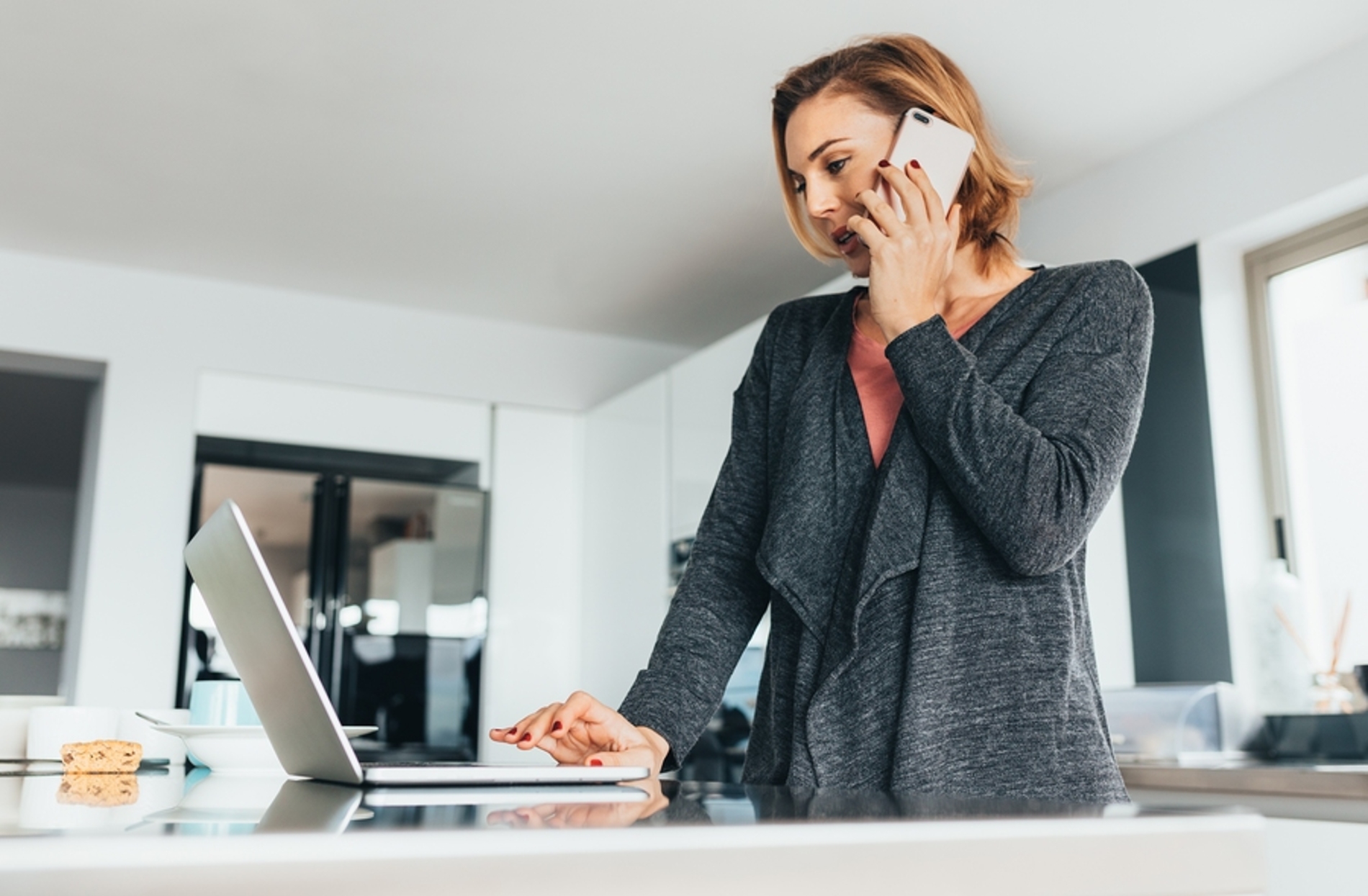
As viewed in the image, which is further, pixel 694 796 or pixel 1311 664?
pixel 1311 664

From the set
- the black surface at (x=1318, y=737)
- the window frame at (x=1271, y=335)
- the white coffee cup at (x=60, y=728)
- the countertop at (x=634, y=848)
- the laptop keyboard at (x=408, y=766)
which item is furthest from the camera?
the window frame at (x=1271, y=335)

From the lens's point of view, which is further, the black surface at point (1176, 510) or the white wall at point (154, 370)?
the white wall at point (154, 370)

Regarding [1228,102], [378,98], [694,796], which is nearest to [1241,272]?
[1228,102]

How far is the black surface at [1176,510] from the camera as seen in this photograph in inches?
108

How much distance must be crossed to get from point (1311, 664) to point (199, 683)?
7.30ft

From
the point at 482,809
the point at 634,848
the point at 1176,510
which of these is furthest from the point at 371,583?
the point at 634,848

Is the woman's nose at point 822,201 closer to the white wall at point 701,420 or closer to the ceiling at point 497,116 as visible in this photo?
the ceiling at point 497,116

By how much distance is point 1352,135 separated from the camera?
256 cm

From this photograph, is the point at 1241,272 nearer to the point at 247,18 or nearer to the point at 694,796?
the point at 247,18

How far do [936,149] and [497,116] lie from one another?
81.0 inches

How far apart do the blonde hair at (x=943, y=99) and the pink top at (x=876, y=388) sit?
0.13 metres

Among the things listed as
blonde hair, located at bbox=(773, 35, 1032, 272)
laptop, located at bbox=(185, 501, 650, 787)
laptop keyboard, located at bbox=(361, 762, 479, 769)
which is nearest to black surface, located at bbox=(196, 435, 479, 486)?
blonde hair, located at bbox=(773, 35, 1032, 272)

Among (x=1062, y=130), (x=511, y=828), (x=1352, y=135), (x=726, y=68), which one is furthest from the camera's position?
(x=1062, y=130)

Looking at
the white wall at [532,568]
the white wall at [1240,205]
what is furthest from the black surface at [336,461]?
the white wall at [1240,205]
